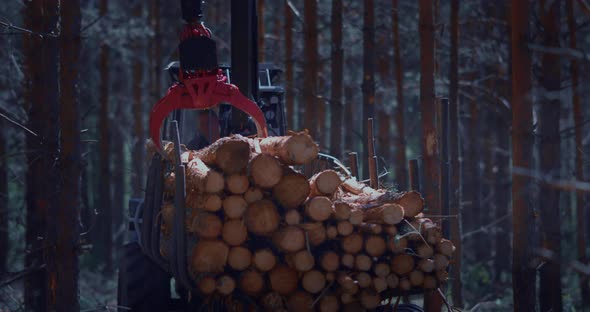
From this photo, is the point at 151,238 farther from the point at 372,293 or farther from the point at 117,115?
the point at 117,115

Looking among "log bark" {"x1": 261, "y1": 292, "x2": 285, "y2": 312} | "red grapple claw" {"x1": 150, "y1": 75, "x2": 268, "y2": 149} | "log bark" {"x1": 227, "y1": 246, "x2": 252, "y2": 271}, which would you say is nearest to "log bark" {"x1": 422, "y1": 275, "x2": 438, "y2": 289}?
"log bark" {"x1": 261, "y1": 292, "x2": 285, "y2": 312}

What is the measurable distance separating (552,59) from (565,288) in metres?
8.67

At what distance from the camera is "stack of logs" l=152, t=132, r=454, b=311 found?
21.0 ft

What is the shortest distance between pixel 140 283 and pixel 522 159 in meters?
4.49

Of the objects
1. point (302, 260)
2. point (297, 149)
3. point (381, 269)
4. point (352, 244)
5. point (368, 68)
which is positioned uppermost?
point (368, 68)

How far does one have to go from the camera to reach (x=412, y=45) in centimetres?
2061

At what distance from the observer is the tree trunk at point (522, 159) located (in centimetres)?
865

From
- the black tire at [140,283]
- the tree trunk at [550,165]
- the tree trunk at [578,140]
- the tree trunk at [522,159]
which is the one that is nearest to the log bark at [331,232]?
the black tire at [140,283]

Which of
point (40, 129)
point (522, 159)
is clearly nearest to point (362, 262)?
point (522, 159)

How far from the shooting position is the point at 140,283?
837cm

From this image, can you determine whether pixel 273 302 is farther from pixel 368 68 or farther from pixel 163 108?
pixel 368 68

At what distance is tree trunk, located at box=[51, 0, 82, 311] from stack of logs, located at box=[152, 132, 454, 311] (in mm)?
2110

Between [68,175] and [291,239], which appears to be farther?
[68,175]

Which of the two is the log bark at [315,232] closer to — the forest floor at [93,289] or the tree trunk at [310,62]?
the tree trunk at [310,62]
